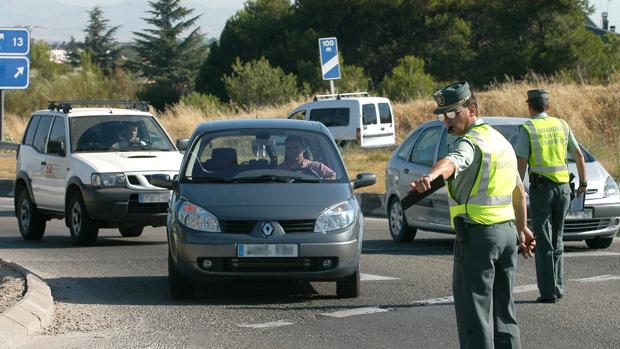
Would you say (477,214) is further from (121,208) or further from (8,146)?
(8,146)

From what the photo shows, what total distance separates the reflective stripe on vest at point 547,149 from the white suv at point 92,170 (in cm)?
512

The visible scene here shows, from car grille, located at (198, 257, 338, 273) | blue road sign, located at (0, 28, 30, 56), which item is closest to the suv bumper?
car grille, located at (198, 257, 338, 273)

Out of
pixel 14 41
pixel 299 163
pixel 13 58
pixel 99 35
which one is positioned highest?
pixel 99 35

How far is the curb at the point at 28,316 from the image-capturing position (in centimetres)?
875

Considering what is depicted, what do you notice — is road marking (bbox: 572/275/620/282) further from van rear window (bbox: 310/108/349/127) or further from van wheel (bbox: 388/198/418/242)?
van rear window (bbox: 310/108/349/127)

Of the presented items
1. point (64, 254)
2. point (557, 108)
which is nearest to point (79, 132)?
point (64, 254)

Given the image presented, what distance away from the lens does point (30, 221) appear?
16.7 metres

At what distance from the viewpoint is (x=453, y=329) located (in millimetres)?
9258

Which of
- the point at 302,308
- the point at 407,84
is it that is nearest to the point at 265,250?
the point at 302,308

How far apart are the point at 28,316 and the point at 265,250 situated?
203 cm

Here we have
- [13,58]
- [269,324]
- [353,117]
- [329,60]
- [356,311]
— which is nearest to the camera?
[269,324]

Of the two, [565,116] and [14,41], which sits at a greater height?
[14,41]

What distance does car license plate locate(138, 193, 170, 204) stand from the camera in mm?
15219

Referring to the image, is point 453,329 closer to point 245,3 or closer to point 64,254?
point 64,254
